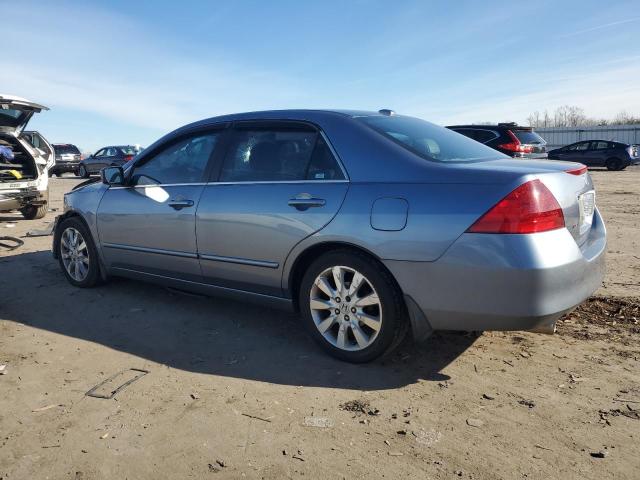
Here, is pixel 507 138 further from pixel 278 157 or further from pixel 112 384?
pixel 112 384

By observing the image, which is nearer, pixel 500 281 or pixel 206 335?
pixel 500 281

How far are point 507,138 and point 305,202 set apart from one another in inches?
386

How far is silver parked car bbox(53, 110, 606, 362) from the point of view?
2.73 m

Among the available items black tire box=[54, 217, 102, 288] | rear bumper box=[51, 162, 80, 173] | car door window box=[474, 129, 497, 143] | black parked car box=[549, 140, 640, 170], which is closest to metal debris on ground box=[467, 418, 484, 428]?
black tire box=[54, 217, 102, 288]

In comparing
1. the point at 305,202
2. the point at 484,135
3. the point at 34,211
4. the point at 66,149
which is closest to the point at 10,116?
the point at 34,211

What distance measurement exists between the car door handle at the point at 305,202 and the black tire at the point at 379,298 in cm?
33

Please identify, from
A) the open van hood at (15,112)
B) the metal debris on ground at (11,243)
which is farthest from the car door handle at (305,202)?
the open van hood at (15,112)

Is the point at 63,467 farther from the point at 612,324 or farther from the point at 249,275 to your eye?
the point at 612,324

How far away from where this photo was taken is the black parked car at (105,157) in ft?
82.2

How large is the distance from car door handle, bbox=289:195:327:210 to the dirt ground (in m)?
1.00

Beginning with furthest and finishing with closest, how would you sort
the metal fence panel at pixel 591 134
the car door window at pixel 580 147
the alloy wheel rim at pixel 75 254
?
the metal fence panel at pixel 591 134
the car door window at pixel 580 147
the alloy wheel rim at pixel 75 254

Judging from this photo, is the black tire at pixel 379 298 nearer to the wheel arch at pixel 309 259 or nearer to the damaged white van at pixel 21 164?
the wheel arch at pixel 309 259

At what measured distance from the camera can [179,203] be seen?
13.5 ft

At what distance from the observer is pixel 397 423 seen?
2594mm
